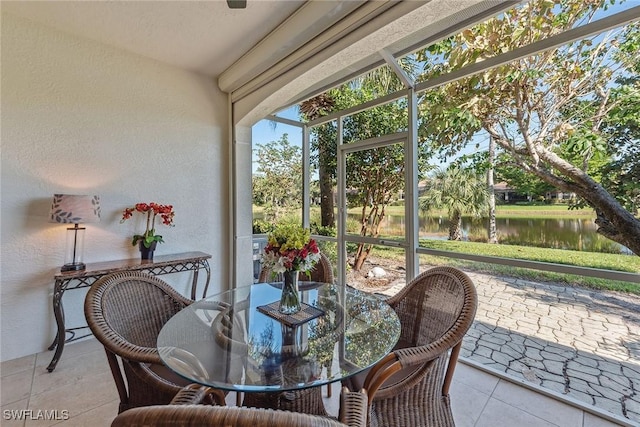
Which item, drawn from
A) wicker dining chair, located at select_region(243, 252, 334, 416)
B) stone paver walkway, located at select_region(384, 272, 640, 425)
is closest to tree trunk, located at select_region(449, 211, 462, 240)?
stone paver walkway, located at select_region(384, 272, 640, 425)

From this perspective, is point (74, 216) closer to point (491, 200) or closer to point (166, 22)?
point (166, 22)

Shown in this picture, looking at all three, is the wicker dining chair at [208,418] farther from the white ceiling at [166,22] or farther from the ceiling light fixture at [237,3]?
the white ceiling at [166,22]

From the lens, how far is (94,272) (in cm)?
237

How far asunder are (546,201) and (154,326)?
9.89ft

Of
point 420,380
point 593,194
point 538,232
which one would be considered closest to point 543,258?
point 538,232

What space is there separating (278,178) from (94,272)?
253cm

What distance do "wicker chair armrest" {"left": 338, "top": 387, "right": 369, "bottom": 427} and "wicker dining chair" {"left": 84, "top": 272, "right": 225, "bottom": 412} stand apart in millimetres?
538

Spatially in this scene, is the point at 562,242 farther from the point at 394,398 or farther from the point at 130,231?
the point at 130,231

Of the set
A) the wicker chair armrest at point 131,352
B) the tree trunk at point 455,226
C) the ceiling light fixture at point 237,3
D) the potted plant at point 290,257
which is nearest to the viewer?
the wicker chair armrest at point 131,352

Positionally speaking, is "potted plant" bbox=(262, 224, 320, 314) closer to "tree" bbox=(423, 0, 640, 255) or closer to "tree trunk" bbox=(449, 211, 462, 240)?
"tree trunk" bbox=(449, 211, 462, 240)

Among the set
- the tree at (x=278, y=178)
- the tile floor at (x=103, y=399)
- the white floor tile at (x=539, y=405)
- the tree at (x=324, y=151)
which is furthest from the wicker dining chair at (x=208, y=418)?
the tree at (x=278, y=178)

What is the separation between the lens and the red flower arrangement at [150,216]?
2881mm

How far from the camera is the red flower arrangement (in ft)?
9.45

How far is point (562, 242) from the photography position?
2.07 metres
